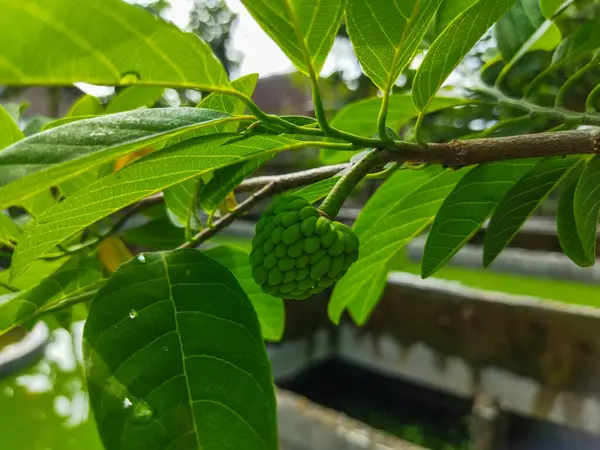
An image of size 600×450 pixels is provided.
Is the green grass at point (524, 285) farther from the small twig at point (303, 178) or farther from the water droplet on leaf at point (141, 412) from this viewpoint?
the water droplet on leaf at point (141, 412)

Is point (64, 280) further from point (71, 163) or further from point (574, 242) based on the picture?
point (574, 242)

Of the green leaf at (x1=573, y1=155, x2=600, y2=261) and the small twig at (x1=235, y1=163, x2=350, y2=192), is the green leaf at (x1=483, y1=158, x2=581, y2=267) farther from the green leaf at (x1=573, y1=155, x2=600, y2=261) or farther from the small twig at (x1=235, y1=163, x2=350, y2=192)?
the small twig at (x1=235, y1=163, x2=350, y2=192)

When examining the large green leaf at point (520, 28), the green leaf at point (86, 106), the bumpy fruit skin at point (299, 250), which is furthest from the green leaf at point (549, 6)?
the green leaf at point (86, 106)

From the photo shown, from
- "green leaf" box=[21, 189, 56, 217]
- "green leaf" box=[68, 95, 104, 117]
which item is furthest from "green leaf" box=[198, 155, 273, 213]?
"green leaf" box=[68, 95, 104, 117]

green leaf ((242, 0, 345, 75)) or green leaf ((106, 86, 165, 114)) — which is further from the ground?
green leaf ((242, 0, 345, 75))

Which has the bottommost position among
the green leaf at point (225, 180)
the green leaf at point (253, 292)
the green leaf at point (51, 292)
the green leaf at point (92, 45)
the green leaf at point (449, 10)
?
the green leaf at point (253, 292)

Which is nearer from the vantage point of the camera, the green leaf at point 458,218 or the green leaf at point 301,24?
the green leaf at point 301,24
